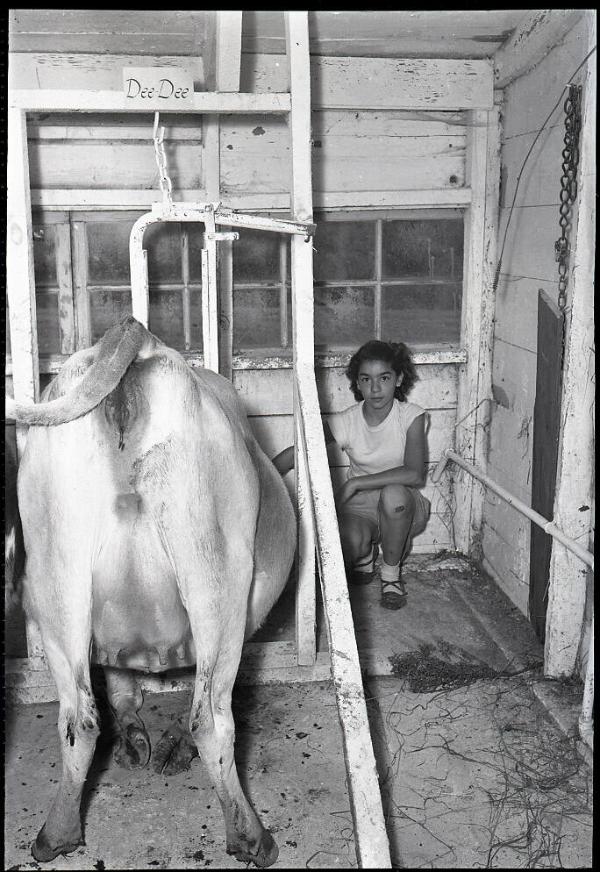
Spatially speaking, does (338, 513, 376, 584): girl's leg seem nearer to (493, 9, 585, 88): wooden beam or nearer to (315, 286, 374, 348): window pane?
(315, 286, 374, 348): window pane

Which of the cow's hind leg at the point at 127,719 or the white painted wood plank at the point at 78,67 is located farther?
the white painted wood plank at the point at 78,67

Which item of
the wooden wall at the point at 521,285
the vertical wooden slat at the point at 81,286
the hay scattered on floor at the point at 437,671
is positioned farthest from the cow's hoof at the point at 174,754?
the vertical wooden slat at the point at 81,286

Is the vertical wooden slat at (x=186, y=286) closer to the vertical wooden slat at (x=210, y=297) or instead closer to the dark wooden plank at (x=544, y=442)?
the vertical wooden slat at (x=210, y=297)

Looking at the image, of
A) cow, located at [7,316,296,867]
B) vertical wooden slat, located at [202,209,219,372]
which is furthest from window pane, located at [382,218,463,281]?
cow, located at [7,316,296,867]

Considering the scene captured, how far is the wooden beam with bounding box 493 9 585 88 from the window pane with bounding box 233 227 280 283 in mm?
1337

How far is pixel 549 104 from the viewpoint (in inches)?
137

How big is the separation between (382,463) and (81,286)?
70.3 inches

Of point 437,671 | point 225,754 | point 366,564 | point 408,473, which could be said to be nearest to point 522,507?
point 437,671

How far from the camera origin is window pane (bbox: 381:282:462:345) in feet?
14.4

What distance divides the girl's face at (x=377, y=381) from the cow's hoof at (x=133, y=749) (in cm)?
198

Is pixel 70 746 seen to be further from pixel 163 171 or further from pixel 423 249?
pixel 423 249

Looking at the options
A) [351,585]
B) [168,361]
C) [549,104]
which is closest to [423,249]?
[549,104]

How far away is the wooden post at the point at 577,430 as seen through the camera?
9.71 ft

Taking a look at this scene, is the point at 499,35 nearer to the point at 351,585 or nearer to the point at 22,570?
the point at 351,585
